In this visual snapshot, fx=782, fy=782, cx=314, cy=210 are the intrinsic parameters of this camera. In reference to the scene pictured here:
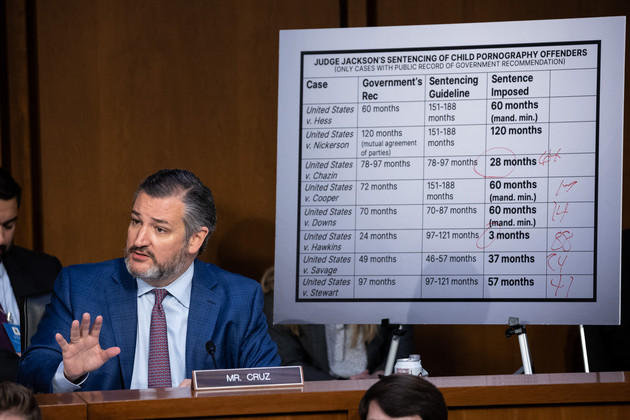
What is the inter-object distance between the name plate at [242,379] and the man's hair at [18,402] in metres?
0.37

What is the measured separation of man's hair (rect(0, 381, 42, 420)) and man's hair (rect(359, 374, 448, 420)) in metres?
0.67

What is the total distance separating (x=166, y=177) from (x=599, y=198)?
1.30 meters

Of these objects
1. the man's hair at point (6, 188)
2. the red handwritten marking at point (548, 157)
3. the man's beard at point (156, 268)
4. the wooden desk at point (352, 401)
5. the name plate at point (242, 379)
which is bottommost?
the wooden desk at point (352, 401)

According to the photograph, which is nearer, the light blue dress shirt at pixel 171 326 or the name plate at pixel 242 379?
the name plate at pixel 242 379

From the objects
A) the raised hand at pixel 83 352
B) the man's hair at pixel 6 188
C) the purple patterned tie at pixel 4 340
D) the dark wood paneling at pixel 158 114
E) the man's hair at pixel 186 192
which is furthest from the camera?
the dark wood paneling at pixel 158 114

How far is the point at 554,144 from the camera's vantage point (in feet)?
7.81

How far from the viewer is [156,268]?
2223mm

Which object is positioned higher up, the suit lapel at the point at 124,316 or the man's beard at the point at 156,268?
the man's beard at the point at 156,268

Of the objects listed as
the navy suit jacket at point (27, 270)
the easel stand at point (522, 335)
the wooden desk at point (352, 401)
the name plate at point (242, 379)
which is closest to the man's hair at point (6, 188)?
the navy suit jacket at point (27, 270)

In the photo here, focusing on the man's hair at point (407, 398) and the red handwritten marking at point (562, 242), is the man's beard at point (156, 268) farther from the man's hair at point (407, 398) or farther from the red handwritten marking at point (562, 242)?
the red handwritten marking at point (562, 242)

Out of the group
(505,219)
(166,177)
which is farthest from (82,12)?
(505,219)

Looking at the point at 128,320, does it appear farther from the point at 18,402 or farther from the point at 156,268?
the point at 18,402

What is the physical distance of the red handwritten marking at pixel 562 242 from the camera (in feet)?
7.80

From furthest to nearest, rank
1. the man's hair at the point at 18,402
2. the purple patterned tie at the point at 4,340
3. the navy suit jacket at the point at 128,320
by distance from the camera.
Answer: the purple patterned tie at the point at 4,340 → the navy suit jacket at the point at 128,320 → the man's hair at the point at 18,402
